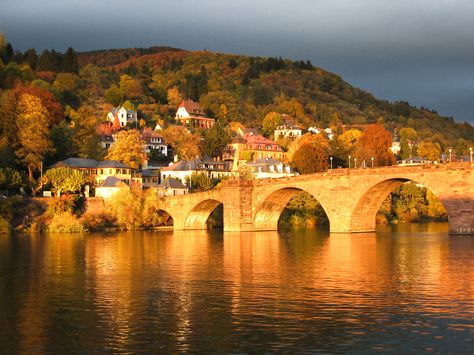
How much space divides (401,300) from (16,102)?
3369 inches

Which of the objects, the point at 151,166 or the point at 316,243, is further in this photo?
the point at 151,166

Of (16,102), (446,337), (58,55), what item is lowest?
(446,337)

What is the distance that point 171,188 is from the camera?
358 feet

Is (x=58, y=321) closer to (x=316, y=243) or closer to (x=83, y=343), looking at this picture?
(x=83, y=343)

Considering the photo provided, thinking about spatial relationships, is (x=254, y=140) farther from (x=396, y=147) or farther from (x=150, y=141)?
(x=396, y=147)

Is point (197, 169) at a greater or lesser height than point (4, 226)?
greater

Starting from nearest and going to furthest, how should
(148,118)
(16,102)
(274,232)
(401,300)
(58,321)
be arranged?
1. (58,321)
2. (401,300)
3. (274,232)
4. (16,102)
5. (148,118)

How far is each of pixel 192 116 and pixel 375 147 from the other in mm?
51926

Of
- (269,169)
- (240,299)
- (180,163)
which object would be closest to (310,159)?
(269,169)

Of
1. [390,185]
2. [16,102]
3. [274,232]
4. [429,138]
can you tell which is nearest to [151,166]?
[16,102]

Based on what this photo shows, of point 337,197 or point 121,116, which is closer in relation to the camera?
point 337,197

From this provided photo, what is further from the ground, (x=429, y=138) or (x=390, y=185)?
(x=429, y=138)

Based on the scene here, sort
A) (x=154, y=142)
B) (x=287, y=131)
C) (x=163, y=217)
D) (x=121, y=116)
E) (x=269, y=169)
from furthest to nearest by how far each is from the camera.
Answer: (x=287, y=131) → (x=121, y=116) → (x=154, y=142) → (x=269, y=169) → (x=163, y=217)

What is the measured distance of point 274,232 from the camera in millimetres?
87938
